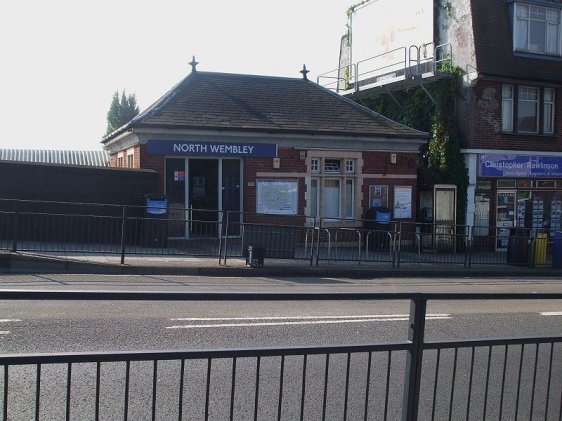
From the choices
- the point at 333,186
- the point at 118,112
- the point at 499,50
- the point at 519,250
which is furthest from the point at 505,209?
the point at 118,112

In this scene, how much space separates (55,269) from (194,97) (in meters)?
9.24

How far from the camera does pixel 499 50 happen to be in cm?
2312

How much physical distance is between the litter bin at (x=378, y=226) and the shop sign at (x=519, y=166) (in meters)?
4.38

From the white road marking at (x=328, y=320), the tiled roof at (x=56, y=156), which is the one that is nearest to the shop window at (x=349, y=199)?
the white road marking at (x=328, y=320)

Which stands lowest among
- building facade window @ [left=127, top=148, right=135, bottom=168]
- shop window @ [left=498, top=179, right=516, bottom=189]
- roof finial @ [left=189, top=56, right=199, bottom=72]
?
shop window @ [left=498, top=179, right=516, bottom=189]

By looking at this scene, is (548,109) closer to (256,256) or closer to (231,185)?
(231,185)

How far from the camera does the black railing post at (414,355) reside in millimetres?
3717

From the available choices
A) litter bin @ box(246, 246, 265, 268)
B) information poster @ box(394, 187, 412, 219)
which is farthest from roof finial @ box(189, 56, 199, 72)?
litter bin @ box(246, 246, 265, 268)

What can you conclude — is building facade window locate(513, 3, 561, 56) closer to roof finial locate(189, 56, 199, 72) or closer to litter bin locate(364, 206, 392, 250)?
litter bin locate(364, 206, 392, 250)

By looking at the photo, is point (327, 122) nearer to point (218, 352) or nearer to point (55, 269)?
point (55, 269)

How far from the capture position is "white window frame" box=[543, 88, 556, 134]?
24.2 metres

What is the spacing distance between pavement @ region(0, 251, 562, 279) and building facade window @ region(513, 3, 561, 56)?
9.31m

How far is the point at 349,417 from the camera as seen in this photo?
543 cm

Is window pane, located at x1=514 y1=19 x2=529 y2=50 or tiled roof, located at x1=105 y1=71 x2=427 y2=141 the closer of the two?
tiled roof, located at x1=105 y1=71 x2=427 y2=141
